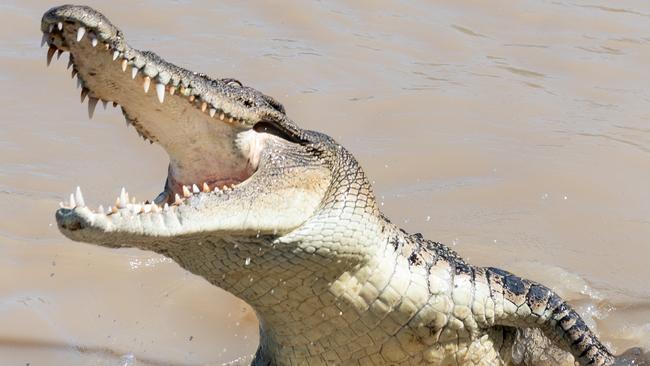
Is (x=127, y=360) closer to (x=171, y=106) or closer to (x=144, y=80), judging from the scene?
(x=171, y=106)

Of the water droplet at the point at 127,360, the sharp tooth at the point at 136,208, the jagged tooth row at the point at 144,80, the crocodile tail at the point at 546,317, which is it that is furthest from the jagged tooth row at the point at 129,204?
the water droplet at the point at 127,360

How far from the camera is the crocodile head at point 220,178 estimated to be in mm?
3533

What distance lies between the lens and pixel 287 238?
4.01 metres

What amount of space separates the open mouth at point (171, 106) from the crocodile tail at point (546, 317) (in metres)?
1.38

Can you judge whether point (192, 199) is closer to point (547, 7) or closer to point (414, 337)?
point (414, 337)

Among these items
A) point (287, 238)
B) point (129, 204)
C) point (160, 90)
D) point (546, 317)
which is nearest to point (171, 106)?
point (160, 90)

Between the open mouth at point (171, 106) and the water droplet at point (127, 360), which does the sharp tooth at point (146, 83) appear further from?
the water droplet at point (127, 360)

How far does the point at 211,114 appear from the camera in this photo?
3850 mm

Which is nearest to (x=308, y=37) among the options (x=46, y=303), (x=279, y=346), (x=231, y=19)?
(x=231, y=19)

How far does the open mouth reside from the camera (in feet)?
11.5

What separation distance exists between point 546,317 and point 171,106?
2041 millimetres

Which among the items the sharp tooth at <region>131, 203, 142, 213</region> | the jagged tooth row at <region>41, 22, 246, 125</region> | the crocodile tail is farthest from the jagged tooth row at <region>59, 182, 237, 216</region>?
the crocodile tail

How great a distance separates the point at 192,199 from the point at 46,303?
255cm

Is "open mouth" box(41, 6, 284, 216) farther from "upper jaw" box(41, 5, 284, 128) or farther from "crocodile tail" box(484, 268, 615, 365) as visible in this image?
"crocodile tail" box(484, 268, 615, 365)
